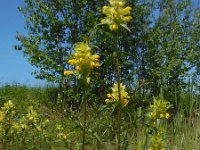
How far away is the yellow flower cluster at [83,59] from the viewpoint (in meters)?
1.84

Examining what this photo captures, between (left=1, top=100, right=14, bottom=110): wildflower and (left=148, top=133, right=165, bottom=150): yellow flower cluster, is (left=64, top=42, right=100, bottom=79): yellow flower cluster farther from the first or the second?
(left=1, top=100, right=14, bottom=110): wildflower

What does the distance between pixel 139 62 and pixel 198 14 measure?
228 centimetres

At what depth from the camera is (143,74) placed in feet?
40.1

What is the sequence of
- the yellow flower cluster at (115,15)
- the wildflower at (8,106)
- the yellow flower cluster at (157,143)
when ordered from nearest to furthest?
the yellow flower cluster at (115,15), the yellow flower cluster at (157,143), the wildflower at (8,106)

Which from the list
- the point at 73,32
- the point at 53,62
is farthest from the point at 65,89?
the point at 73,32

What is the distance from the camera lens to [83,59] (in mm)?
1859

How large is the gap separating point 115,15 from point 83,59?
231 millimetres

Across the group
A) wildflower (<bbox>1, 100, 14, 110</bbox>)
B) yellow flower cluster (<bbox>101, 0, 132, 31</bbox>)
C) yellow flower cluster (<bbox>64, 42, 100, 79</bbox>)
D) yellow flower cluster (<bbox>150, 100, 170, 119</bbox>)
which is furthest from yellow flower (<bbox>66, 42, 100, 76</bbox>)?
wildflower (<bbox>1, 100, 14, 110</bbox>)

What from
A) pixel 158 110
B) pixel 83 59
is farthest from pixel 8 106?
pixel 83 59

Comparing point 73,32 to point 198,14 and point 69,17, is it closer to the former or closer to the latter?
point 69,17

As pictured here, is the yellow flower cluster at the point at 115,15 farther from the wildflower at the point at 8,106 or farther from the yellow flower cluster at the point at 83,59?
the wildflower at the point at 8,106

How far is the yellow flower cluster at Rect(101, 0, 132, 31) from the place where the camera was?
1.80m

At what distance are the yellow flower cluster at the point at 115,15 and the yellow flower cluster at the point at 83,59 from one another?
16cm

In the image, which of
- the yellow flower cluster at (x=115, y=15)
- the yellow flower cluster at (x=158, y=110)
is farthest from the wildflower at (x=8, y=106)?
Result: the yellow flower cluster at (x=115, y=15)
